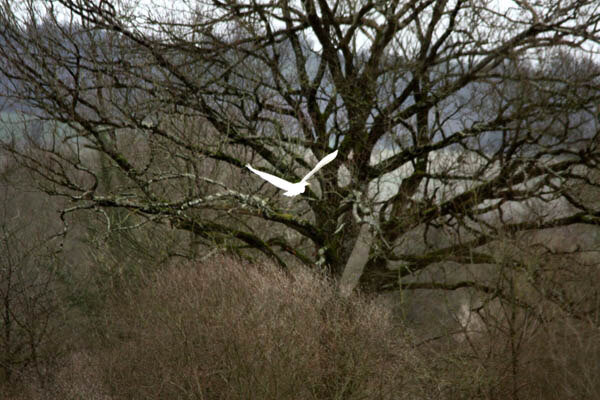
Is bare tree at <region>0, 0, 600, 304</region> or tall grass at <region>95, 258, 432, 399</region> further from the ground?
bare tree at <region>0, 0, 600, 304</region>

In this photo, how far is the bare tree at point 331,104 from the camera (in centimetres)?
1158

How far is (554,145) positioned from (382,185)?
4.15m

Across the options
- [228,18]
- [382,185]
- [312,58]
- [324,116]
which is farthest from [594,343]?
[228,18]

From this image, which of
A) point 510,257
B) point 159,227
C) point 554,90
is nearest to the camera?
point 510,257

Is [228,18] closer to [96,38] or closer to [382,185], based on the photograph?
Answer: [96,38]

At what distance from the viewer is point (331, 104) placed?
1314 centimetres

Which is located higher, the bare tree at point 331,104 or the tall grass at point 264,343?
the bare tree at point 331,104

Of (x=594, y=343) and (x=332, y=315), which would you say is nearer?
(x=594, y=343)

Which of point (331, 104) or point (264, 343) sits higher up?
point (331, 104)

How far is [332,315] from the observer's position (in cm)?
1180

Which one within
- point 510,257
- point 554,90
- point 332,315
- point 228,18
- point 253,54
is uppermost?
point 228,18

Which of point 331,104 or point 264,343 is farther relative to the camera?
point 331,104

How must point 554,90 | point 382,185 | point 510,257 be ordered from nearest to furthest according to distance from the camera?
point 510,257, point 554,90, point 382,185

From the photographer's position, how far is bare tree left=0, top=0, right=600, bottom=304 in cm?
1158
